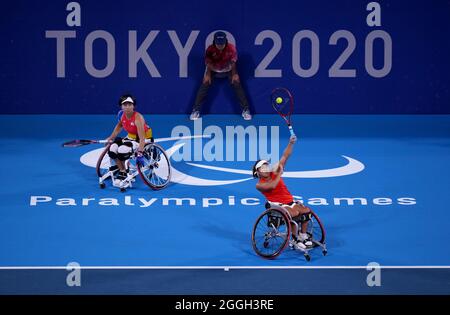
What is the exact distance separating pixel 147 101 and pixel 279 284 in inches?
385

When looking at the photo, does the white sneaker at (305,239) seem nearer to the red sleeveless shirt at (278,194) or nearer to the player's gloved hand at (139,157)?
the red sleeveless shirt at (278,194)

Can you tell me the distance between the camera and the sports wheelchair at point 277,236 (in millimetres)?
9680

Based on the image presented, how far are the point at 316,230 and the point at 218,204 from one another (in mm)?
1782

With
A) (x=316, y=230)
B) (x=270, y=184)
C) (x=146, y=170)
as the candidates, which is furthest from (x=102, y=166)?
(x=270, y=184)

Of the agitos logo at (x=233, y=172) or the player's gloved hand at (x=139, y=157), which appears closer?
the player's gloved hand at (x=139, y=157)

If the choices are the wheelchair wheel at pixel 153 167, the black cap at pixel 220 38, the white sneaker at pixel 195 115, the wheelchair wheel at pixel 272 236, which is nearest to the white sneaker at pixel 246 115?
the white sneaker at pixel 195 115

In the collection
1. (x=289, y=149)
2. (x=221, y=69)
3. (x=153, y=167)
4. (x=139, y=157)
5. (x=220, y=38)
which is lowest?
(x=289, y=149)

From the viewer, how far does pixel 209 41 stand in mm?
17969

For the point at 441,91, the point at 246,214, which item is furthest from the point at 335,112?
the point at 246,214

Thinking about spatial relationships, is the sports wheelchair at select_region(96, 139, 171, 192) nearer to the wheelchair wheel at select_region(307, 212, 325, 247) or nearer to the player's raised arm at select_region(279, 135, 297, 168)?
the wheelchair wheel at select_region(307, 212, 325, 247)

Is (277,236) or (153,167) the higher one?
(153,167)

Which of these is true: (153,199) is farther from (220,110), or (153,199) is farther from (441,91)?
(441,91)

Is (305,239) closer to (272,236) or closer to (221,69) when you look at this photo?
(272,236)

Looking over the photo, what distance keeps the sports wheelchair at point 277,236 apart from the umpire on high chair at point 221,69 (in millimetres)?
7608
